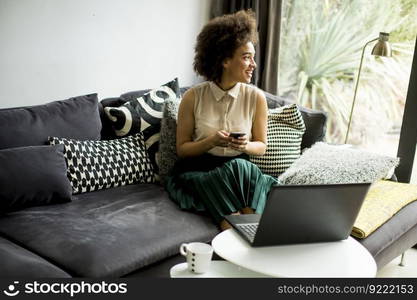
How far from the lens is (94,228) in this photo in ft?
7.00

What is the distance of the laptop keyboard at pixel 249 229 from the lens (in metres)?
1.77

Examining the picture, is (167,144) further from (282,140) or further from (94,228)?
(94,228)

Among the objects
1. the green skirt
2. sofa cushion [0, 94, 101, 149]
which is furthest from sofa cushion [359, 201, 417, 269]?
sofa cushion [0, 94, 101, 149]

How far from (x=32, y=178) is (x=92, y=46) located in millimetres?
1088

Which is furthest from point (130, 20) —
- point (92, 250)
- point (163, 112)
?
point (92, 250)

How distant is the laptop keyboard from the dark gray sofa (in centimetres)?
40

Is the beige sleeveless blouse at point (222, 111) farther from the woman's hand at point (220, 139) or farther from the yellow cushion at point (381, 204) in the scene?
the yellow cushion at point (381, 204)

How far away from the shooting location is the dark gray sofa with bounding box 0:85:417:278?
191 centimetres

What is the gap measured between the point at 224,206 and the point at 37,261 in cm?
87

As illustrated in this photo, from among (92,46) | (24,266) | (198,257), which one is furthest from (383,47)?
(24,266)

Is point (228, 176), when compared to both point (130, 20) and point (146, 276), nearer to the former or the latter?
point (146, 276)

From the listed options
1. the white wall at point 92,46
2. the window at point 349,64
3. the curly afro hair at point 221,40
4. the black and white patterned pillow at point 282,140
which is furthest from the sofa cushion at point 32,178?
the window at point 349,64

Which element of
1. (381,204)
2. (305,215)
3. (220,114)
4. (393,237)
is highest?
(220,114)

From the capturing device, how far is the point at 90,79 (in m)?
3.12
